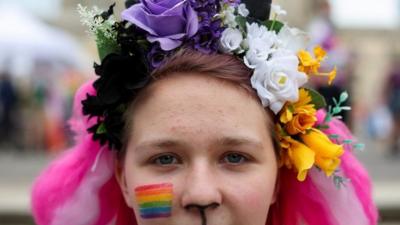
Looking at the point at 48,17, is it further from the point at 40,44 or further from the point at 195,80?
the point at 195,80

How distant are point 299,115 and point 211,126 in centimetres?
34

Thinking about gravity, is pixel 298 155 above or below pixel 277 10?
below

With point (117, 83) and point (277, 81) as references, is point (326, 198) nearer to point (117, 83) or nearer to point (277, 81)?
point (277, 81)

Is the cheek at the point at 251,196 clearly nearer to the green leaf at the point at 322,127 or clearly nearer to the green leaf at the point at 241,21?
the green leaf at the point at 322,127

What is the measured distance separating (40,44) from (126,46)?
15.3 m

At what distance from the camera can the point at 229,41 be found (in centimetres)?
238

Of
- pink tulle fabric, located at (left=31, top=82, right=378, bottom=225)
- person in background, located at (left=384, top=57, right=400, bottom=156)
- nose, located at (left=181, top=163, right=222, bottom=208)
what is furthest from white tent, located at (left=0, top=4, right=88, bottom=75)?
nose, located at (left=181, top=163, right=222, bottom=208)

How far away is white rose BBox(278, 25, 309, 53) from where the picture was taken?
2.46m

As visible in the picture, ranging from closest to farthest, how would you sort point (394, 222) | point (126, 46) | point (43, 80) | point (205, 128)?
1. point (205, 128)
2. point (126, 46)
3. point (394, 222)
4. point (43, 80)

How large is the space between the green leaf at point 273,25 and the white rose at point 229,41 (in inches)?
5.1

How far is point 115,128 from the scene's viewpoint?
246 cm


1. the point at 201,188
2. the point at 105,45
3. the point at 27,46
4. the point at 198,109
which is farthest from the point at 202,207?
the point at 27,46

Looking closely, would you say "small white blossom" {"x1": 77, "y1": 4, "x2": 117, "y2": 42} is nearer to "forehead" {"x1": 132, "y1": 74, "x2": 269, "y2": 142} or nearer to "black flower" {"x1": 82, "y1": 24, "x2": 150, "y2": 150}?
"black flower" {"x1": 82, "y1": 24, "x2": 150, "y2": 150}

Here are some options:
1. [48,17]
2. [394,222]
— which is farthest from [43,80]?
[48,17]
